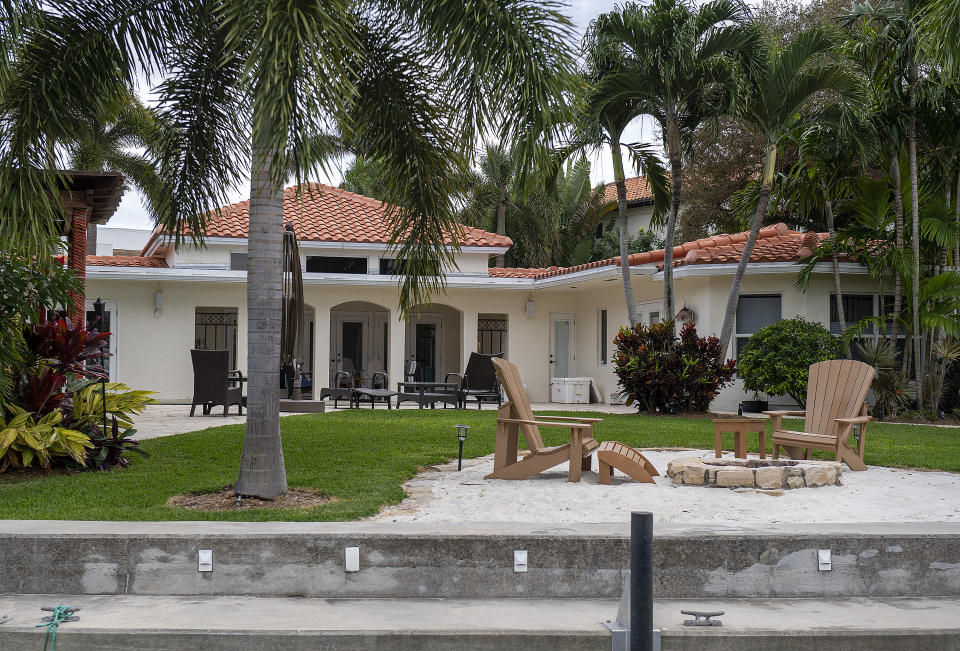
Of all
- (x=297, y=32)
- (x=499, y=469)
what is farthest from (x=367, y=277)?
(x=297, y=32)

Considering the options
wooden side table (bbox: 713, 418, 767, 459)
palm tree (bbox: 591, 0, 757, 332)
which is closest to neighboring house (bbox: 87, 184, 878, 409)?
palm tree (bbox: 591, 0, 757, 332)

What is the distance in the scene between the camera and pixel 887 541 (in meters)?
5.33

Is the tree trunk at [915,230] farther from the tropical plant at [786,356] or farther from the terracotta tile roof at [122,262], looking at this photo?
the terracotta tile roof at [122,262]

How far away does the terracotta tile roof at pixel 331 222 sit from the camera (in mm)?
19812

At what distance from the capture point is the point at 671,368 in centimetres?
1519

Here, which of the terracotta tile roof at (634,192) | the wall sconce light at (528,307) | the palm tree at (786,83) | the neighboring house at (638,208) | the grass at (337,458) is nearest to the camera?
the grass at (337,458)

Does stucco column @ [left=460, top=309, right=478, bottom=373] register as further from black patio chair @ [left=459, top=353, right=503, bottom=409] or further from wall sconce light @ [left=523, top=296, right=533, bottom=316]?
black patio chair @ [left=459, top=353, right=503, bottom=409]

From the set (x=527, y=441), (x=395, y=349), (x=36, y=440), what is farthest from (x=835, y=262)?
(x=36, y=440)

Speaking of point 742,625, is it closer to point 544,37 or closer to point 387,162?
point 544,37

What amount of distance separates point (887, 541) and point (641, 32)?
10384 millimetres

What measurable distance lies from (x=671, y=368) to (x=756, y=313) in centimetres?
305

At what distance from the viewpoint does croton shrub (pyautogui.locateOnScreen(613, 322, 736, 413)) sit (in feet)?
49.7

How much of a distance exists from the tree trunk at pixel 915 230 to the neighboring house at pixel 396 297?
159 centimetres

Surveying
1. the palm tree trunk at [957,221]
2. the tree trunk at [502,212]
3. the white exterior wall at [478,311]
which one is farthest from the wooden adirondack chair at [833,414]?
the tree trunk at [502,212]
